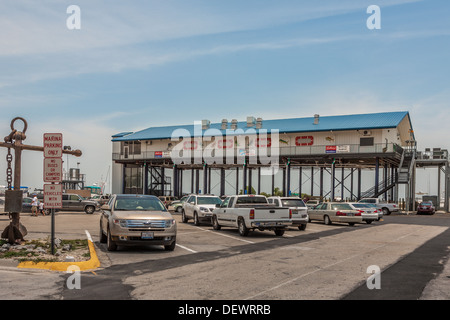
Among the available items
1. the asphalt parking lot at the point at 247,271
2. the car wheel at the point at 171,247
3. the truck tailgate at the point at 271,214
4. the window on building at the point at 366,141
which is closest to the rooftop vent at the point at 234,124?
the window on building at the point at 366,141

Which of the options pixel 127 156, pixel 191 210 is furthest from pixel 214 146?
pixel 191 210

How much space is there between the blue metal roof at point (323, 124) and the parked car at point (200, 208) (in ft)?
97.6

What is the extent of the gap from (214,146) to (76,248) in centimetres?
4658

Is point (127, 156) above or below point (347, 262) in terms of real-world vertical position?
above

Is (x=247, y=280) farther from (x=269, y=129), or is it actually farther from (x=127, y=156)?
(x=127, y=156)

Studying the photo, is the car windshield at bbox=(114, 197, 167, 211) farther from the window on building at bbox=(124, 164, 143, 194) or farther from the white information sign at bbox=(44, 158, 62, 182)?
the window on building at bbox=(124, 164, 143, 194)

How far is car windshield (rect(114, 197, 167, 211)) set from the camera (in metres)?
15.3

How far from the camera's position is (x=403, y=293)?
27.8 feet

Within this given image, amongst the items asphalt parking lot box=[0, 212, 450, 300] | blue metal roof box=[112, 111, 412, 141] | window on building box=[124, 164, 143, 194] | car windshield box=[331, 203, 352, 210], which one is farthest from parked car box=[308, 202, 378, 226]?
window on building box=[124, 164, 143, 194]

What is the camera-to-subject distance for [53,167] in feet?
41.4

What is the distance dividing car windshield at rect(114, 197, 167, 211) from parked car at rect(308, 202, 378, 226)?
15972mm

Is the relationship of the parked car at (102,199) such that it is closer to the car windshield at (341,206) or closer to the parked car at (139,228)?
the car windshield at (341,206)

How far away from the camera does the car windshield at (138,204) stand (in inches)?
603
